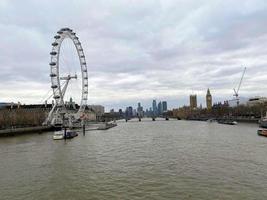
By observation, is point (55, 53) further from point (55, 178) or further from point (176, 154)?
point (55, 178)

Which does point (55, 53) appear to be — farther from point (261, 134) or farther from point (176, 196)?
point (176, 196)

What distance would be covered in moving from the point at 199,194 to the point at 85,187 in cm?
733

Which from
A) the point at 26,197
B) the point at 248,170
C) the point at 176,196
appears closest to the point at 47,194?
the point at 26,197

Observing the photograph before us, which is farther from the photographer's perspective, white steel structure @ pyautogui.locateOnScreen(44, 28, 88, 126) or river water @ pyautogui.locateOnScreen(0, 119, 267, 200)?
white steel structure @ pyautogui.locateOnScreen(44, 28, 88, 126)

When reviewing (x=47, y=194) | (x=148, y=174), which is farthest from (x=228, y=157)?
(x=47, y=194)

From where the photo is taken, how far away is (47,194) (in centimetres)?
2203

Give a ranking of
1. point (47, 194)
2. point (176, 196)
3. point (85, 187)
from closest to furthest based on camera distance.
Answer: point (176, 196), point (47, 194), point (85, 187)

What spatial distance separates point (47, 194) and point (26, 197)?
48.7 inches

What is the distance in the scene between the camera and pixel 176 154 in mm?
38438

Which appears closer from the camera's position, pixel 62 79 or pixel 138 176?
pixel 138 176

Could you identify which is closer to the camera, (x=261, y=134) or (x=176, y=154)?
(x=176, y=154)

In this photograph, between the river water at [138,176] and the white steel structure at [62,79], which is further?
the white steel structure at [62,79]

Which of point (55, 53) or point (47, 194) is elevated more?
point (55, 53)

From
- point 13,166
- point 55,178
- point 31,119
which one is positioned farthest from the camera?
point 31,119
